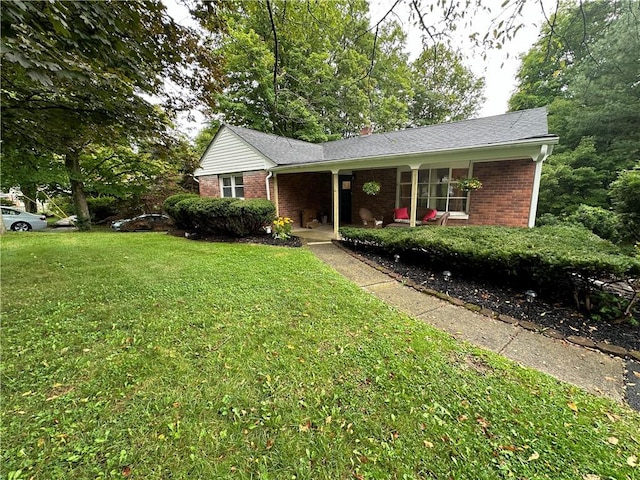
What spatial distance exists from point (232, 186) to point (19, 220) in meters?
12.5

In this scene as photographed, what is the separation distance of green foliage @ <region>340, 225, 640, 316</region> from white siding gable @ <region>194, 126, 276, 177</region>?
267 inches

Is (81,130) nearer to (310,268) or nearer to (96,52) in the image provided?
(96,52)

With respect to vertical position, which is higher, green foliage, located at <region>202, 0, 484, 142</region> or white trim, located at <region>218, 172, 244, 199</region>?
green foliage, located at <region>202, 0, 484, 142</region>

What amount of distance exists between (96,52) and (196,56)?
1790mm

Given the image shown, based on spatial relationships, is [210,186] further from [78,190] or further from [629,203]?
[629,203]

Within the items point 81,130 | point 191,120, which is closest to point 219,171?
point 191,120

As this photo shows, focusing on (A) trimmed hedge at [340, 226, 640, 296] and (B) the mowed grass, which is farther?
(A) trimmed hedge at [340, 226, 640, 296]

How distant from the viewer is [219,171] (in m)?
12.5

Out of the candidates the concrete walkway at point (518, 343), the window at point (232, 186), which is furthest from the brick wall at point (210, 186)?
the concrete walkway at point (518, 343)

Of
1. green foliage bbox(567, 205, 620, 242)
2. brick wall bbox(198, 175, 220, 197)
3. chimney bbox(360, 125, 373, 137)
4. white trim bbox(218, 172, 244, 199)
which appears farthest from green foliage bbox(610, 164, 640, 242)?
brick wall bbox(198, 175, 220, 197)

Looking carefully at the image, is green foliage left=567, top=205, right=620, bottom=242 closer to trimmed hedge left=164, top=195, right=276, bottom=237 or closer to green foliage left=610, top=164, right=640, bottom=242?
green foliage left=610, top=164, right=640, bottom=242

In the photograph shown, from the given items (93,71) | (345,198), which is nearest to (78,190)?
(345,198)

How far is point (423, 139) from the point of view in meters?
8.98

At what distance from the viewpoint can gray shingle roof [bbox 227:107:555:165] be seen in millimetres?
6996
